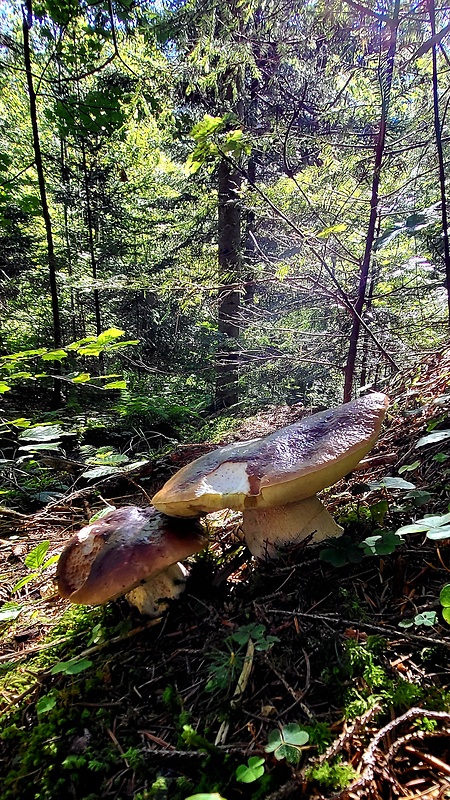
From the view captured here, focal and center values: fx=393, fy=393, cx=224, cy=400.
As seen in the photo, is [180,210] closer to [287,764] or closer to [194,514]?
[194,514]

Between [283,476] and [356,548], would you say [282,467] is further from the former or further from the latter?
[356,548]

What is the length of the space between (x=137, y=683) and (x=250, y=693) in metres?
0.41

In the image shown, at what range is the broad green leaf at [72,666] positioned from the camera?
129cm

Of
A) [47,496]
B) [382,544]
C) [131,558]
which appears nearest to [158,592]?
[131,558]

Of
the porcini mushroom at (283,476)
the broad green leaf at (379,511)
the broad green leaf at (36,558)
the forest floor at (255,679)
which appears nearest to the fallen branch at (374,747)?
the forest floor at (255,679)

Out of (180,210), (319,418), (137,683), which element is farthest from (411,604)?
(180,210)

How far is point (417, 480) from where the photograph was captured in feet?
6.12

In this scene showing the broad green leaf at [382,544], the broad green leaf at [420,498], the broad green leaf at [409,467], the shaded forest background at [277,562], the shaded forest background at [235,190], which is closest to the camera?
the shaded forest background at [277,562]

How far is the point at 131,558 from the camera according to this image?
1349 millimetres

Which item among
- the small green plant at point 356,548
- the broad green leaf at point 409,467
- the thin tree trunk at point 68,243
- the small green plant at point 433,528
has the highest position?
the thin tree trunk at point 68,243

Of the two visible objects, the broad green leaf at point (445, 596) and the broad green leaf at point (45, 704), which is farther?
the broad green leaf at point (45, 704)

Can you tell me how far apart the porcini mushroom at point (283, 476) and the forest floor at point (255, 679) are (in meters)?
0.13

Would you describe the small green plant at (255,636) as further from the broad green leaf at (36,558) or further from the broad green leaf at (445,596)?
the broad green leaf at (36,558)

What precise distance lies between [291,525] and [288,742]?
2.53ft
